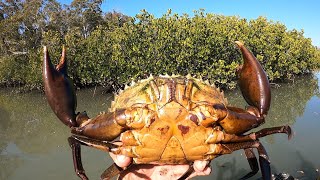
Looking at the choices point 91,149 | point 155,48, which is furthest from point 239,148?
point 155,48

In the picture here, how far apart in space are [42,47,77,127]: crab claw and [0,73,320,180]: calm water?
9772mm

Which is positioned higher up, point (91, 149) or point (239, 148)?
point (239, 148)

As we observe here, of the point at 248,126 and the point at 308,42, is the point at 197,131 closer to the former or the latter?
the point at 248,126

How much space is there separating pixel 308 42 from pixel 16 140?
3502cm

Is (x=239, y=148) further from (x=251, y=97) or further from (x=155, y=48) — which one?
(x=155, y=48)

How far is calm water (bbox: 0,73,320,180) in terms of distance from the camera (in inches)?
499

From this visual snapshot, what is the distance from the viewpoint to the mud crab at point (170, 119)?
2.55 meters

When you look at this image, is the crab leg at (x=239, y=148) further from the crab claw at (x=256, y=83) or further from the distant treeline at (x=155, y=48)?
the distant treeline at (x=155, y=48)

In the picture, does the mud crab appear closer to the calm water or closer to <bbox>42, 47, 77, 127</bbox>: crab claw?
<bbox>42, 47, 77, 127</bbox>: crab claw

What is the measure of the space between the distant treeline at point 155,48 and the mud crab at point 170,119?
17327 millimetres

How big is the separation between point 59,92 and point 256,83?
177 centimetres

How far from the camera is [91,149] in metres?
14.9

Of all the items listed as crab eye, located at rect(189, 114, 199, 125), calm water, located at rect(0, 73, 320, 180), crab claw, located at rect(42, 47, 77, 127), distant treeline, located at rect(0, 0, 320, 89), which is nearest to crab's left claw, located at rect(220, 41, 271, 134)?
crab eye, located at rect(189, 114, 199, 125)

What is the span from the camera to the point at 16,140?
18.2 meters
